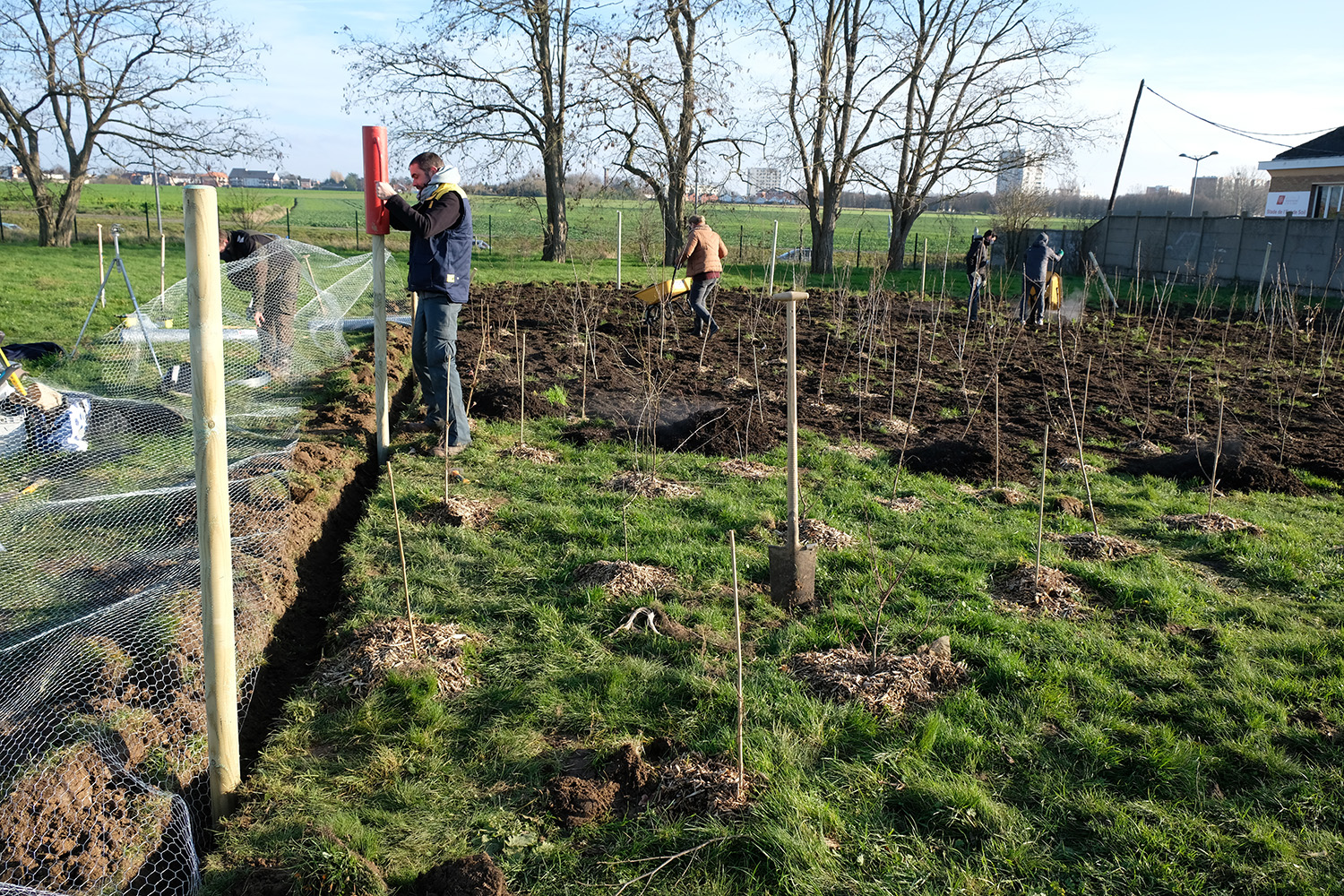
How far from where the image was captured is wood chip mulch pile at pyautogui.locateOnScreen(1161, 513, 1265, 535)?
5.19m

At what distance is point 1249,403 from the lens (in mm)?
8641

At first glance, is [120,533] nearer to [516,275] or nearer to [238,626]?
[238,626]

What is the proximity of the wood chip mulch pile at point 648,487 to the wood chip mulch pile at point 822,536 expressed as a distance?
0.82m

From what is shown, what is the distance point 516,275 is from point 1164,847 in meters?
17.4

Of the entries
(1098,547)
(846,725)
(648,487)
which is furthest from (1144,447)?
(846,725)

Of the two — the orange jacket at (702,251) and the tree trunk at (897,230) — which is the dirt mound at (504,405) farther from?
the tree trunk at (897,230)

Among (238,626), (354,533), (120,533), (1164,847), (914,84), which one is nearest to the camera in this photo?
(1164,847)

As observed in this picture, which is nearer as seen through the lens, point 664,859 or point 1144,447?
point 664,859

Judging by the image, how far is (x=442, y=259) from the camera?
593 centimetres

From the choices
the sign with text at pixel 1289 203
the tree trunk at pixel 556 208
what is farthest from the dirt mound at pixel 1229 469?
the sign with text at pixel 1289 203

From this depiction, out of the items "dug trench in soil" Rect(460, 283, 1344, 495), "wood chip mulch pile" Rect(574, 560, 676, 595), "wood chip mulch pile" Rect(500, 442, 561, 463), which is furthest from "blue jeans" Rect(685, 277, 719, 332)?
"wood chip mulch pile" Rect(574, 560, 676, 595)

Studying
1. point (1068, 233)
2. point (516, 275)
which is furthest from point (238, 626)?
point (1068, 233)

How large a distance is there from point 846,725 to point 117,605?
283 centimetres

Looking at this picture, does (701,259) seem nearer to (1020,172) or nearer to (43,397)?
(43,397)
